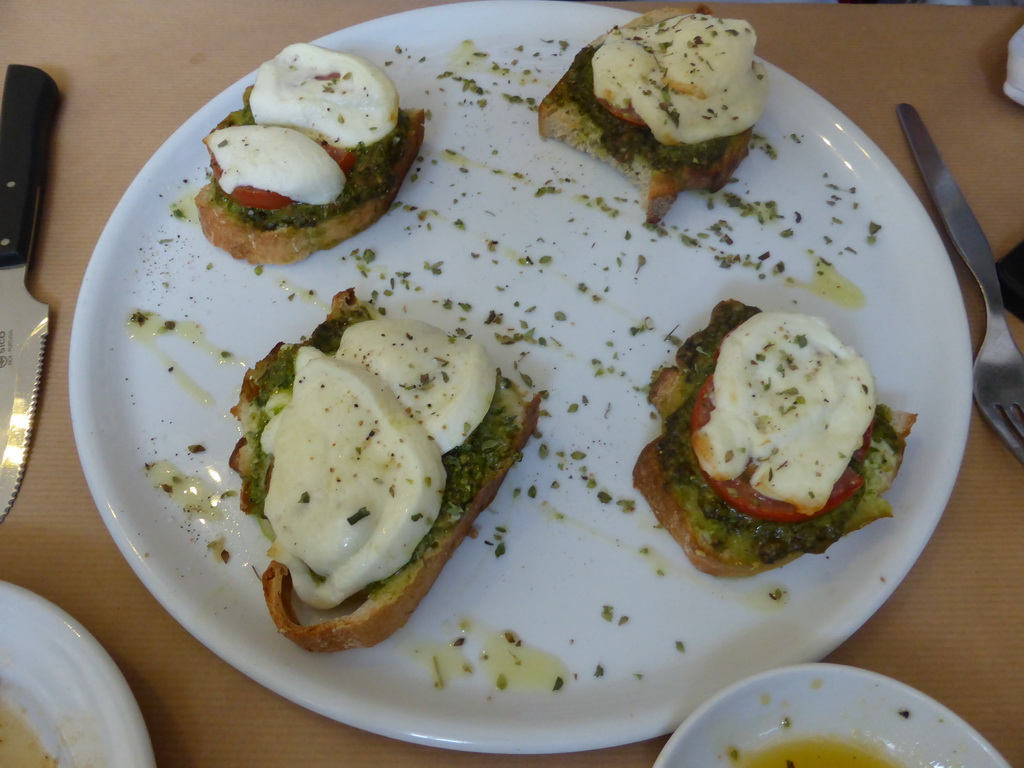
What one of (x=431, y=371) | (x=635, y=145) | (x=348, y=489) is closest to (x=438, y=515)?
(x=348, y=489)

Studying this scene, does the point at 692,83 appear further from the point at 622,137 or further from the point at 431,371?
the point at 431,371

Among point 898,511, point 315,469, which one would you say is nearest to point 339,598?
point 315,469

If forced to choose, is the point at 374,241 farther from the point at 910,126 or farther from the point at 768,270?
the point at 910,126

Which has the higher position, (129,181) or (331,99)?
(331,99)

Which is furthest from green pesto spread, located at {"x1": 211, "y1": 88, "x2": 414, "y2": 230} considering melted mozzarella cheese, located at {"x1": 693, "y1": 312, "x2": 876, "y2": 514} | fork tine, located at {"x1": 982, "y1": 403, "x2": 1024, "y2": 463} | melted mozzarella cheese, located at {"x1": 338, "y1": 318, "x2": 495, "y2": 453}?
fork tine, located at {"x1": 982, "y1": 403, "x2": 1024, "y2": 463}

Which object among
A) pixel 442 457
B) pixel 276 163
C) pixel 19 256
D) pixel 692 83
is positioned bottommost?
pixel 442 457

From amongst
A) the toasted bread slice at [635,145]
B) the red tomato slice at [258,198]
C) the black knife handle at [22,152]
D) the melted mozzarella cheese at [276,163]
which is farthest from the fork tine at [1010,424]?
the black knife handle at [22,152]

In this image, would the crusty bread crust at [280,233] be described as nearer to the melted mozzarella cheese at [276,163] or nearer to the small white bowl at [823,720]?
the melted mozzarella cheese at [276,163]

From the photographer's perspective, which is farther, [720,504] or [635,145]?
[635,145]
